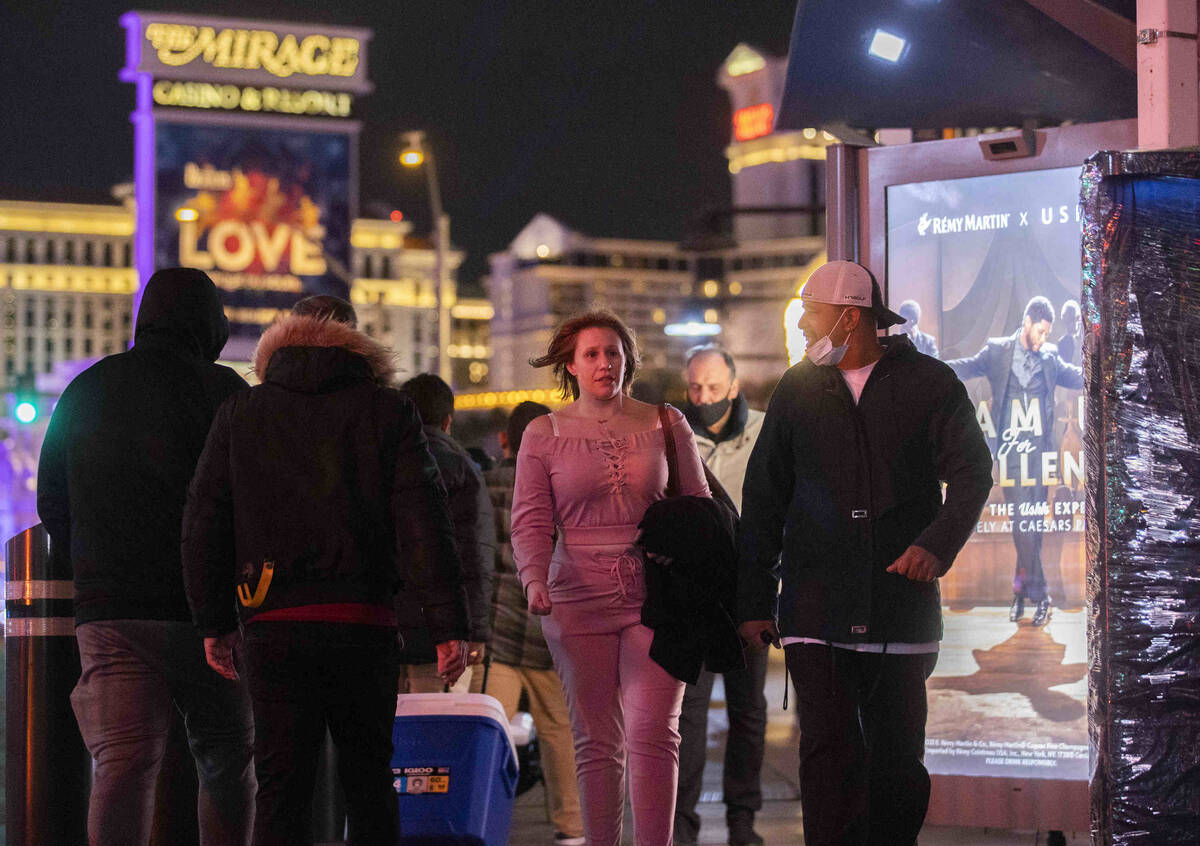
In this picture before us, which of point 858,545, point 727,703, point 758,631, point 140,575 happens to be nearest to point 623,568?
point 758,631

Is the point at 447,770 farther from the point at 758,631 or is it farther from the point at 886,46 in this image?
the point at 886,46

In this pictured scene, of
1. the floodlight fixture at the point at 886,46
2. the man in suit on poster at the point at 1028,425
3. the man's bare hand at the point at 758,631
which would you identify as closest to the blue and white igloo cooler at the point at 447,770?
the man's bare hand at the point at 758,631

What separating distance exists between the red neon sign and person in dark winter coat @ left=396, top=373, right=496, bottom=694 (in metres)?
121

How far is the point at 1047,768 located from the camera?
5957 mm

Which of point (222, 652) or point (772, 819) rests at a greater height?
point (222, 652)

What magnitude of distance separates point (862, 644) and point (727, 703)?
2347mm

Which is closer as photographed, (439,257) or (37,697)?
(37,697)

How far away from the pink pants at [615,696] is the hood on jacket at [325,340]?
3.31 feet

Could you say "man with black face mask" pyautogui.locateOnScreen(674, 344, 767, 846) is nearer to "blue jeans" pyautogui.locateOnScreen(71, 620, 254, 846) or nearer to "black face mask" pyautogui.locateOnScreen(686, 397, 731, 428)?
"black face mask" pyautogui.locateOnScreen(686, 397, 731, 428)

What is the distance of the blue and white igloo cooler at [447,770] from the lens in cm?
515

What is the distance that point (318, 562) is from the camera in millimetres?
4164

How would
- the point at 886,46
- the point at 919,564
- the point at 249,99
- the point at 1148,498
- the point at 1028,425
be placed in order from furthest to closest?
the point at 249,99
the point at 886,46
the point at 1028,425
the point at 919,564
the point at 1148,498

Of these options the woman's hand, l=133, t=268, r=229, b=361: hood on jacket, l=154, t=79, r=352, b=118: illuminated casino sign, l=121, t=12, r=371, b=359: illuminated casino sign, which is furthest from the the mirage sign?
the woman's hand

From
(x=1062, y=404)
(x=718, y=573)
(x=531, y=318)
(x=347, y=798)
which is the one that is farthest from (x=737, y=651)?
(x=531, y=318)
